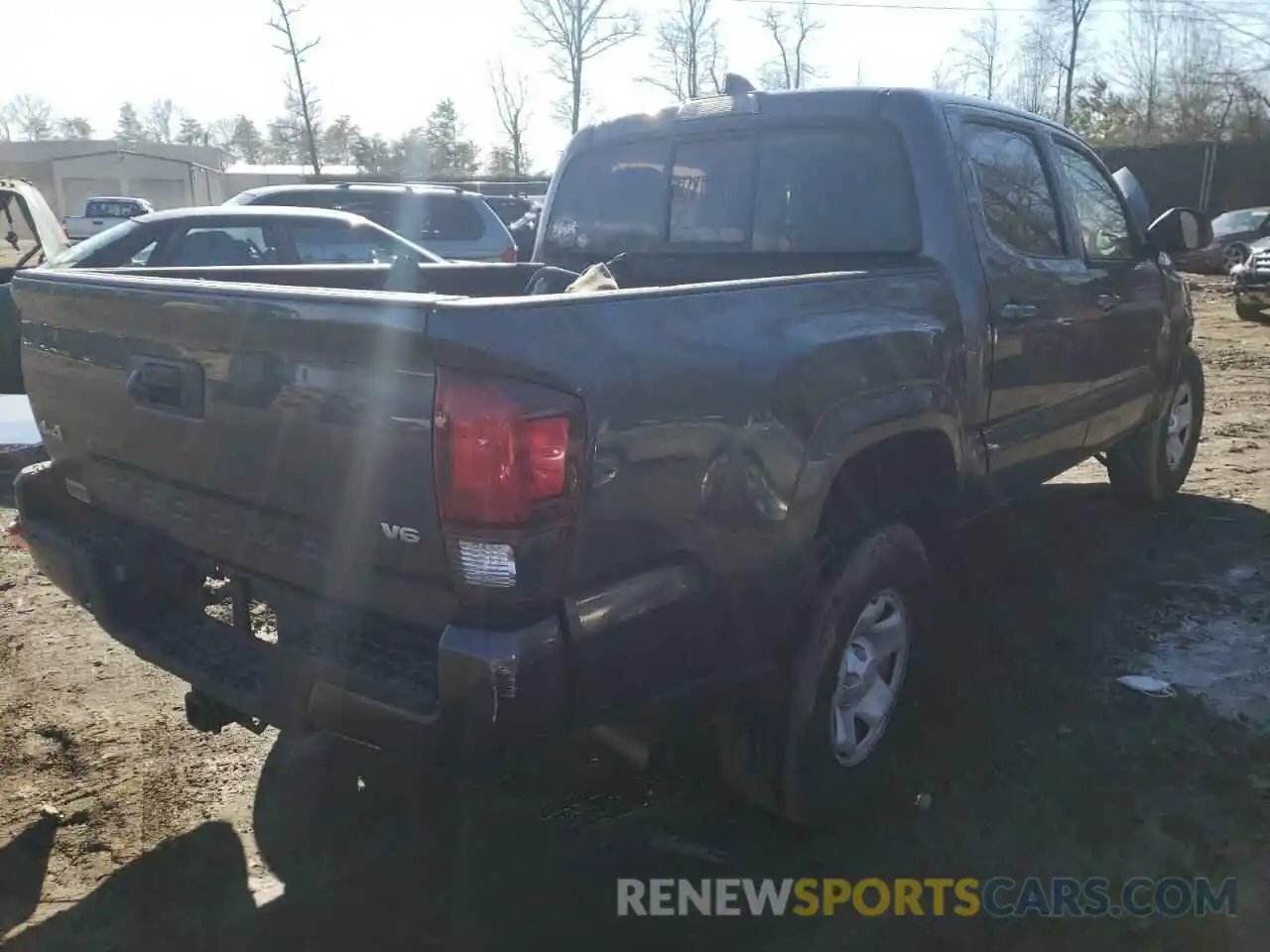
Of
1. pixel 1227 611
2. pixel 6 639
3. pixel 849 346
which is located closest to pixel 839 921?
pixel 849 346

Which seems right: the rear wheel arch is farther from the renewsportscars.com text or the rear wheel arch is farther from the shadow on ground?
the renewsportscars.com text

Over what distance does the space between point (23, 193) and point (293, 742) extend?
5.86m

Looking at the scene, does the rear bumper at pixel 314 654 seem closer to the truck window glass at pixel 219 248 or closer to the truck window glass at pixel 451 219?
the truck window glass at pixel 219 248

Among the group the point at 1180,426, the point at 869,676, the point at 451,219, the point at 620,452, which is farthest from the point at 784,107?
the point at 451,219

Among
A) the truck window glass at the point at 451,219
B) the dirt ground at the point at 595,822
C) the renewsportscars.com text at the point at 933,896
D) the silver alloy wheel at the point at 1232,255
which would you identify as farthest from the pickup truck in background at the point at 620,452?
the silver alloy wheel at the point at 1232,255

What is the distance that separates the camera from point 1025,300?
3924 mm

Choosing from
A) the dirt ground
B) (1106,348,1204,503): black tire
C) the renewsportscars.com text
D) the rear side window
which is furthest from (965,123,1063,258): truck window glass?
the rear side window

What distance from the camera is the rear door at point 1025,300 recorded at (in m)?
3.80

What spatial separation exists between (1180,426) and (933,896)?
445 cm

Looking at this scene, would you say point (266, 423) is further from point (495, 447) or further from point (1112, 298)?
point (1112, 298)

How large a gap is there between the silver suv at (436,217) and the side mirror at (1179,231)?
7525mm

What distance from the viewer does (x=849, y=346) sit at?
2898 millimetres

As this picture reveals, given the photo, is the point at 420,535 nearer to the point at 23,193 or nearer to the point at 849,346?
the point at 849,346

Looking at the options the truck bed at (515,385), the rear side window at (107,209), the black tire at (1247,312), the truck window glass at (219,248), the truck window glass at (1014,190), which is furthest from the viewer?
the rear side window at (107,209)
